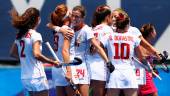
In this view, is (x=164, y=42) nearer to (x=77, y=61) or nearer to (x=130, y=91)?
(x=130, y=91)

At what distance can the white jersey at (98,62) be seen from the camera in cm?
781

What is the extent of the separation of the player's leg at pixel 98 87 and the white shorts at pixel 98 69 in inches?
2.7

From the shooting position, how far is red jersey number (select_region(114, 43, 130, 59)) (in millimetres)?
7273

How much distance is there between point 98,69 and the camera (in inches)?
309

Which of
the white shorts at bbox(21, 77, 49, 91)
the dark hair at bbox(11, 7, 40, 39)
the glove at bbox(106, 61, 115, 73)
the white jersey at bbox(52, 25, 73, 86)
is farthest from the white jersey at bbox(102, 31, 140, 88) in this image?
the dark hair at bbox(11, 7, 40, 39)

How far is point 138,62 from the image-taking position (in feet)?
26.6

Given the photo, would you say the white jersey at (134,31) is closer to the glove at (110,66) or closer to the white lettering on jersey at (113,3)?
the glove at (110,66)

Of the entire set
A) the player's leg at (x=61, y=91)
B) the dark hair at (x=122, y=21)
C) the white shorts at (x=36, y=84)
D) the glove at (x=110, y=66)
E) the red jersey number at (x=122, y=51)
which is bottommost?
the player's leg at (x=61, y=91)

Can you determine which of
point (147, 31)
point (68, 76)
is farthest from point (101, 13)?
point (68, 76)

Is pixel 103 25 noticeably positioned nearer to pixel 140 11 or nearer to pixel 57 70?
pixel 57 70

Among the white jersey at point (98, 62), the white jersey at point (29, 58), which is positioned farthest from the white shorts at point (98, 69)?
the white jersey at point (29, 58)

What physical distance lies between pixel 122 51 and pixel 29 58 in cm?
135

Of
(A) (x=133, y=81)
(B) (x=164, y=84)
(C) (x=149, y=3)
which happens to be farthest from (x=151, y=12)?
(A) (x=133, y=81)

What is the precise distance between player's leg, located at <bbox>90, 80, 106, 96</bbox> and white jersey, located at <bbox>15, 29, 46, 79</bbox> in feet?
5.08
